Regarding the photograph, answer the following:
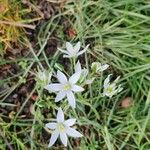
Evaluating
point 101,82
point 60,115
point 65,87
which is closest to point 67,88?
point 65,87

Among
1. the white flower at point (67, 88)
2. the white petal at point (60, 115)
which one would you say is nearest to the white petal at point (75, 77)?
the white flower at point (67, 88)

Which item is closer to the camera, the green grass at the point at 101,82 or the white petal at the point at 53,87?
the white petal at the point at 53,87

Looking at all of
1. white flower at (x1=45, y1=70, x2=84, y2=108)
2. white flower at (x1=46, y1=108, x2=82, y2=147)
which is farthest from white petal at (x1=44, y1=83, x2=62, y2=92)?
white flower at (x1=46, y1=108, x2=82, y2=147)

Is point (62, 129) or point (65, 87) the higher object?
point (65, 87)

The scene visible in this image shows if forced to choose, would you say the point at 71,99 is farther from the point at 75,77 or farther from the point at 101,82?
the point at 101,82

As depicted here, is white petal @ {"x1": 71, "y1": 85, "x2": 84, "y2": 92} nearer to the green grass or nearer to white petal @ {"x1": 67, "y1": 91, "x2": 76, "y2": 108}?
white petal @ {"x1": 67, "y1": 91, "x2": 76, "y2": 108}

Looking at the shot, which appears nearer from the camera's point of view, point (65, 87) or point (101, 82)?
point (65, 87)

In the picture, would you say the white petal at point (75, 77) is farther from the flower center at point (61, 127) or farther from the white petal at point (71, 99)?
the flower center at point (61, 127)

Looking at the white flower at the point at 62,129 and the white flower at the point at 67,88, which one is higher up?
the white flower at the point at 67,88

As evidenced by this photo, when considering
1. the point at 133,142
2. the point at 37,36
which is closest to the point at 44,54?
the point at 37,36
